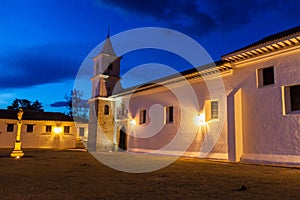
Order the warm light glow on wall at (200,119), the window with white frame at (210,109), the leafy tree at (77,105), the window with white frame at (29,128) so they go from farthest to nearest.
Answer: the leafy tree at (77,105), the window with white frame at (29,128), the warm light glow on wall at (200,119), the window with white frame at (210,109)

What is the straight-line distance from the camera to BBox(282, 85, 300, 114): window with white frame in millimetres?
9923

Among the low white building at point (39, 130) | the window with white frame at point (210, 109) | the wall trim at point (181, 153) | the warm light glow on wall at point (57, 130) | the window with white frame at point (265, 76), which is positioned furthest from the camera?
the warm light glow on wall at point (57, 130)

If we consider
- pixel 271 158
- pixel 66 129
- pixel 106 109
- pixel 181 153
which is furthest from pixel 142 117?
pixel 66 129

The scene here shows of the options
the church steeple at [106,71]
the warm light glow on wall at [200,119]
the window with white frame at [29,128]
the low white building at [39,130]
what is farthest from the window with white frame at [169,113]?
the window with white frame at [29,128]

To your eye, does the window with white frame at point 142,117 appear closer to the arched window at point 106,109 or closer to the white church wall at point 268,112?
the arched window at point 106,109

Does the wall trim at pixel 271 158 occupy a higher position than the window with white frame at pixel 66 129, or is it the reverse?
the window with white frame at pixel 66 129

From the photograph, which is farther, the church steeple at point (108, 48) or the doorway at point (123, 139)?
the church steeple at point (108, 48)

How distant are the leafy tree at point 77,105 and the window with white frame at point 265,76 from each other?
137 ft

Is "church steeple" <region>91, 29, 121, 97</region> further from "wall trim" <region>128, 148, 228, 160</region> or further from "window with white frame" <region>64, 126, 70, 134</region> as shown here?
"window with white frame" <region>64, 126, 70, 134</region>

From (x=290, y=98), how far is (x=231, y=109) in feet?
7.91

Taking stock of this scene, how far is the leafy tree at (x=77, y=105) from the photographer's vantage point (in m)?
50.9

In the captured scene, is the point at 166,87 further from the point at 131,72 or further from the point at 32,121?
the point at 32,121

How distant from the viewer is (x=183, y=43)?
18062 mm

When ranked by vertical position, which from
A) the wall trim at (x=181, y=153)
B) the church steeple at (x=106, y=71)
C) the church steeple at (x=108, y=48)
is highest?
the church steeple at (x=108, y=48)
